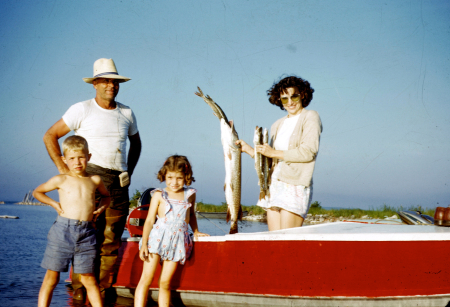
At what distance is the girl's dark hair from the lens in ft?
11.4

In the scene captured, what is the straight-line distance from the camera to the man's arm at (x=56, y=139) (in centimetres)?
384

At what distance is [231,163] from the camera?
12.6 ft

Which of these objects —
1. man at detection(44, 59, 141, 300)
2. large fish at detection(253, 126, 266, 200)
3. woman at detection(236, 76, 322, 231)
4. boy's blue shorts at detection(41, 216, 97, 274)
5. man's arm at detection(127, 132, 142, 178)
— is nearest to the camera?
boy's blue shorts at detection(41, 216, 97, 274)

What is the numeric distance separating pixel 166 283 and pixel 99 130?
165 centimetres

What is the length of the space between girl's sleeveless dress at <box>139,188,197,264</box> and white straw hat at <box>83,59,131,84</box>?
4.79 ft

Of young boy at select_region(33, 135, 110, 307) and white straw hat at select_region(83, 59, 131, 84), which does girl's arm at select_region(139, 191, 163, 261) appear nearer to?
young boy at select_region(33, 135, 110, 307)

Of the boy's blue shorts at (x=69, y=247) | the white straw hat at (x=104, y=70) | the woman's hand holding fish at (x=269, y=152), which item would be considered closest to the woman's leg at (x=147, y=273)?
the boy's blue shorts at (x=69, y=247)

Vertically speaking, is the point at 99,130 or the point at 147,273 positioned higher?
the point at 99,130

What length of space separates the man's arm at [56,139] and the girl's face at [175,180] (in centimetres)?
104

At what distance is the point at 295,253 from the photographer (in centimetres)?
336

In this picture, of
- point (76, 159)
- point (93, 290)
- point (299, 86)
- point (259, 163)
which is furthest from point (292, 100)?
point (93, 290)

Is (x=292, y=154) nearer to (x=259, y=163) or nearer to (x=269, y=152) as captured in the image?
(x=269, y=152)

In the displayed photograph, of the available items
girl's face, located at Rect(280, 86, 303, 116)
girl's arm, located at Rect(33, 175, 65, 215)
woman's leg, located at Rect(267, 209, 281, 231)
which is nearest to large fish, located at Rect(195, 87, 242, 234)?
woman's leg, located at Rect(267, 209, 281, 231)

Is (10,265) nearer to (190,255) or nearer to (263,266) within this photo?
(190,255)
